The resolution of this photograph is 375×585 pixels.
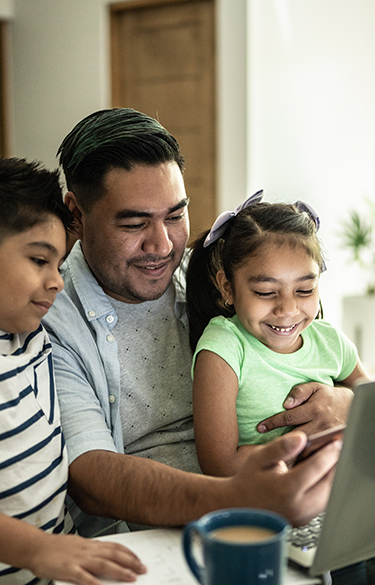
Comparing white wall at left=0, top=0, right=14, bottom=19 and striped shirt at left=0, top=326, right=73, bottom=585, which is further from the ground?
white wall at left=0, top=0, right=14, bottom=19

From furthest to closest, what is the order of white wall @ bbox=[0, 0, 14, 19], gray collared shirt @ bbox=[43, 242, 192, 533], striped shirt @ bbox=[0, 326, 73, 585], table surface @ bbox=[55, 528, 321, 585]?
1. white wall @ bbox=[0, 0, 14, 19]
2. gray collared shirt @ bbox=[43, 242, 192, 533]
3. striped shirt @ bbox=[0, 326, 73, 585]
4. table surface @ bbox=[55, 528, 321, 585]

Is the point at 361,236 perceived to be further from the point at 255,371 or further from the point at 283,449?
the point at 283,449

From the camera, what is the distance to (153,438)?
1.48 metres

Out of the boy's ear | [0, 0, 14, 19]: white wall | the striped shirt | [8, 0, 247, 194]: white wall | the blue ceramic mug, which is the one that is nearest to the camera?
the blue ceramic mug

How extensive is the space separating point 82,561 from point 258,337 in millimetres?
672

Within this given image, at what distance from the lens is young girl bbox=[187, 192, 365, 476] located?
4.21 ft

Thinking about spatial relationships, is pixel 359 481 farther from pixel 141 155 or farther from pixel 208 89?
pixel 208 89

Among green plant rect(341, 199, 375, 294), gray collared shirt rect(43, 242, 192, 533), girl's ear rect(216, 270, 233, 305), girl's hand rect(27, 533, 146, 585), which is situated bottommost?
green plant rect(341, 199, 375, 294)

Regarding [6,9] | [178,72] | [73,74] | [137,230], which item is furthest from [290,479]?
[6,9]

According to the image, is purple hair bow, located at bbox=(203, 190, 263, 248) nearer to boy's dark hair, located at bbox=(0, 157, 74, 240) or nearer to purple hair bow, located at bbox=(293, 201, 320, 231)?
purple hair bow, located at bbox=(293, 201, 320, 231)

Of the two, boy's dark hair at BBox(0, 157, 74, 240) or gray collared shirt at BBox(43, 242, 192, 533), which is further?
gray collared shirt at BBox(43, 242, 192, 533)

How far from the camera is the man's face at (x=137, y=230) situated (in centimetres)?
140

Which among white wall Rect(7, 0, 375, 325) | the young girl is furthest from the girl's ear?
white wall Rect(7, 0, 375, 325)

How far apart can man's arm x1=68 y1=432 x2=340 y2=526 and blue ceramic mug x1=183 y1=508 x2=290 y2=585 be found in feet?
0.57
